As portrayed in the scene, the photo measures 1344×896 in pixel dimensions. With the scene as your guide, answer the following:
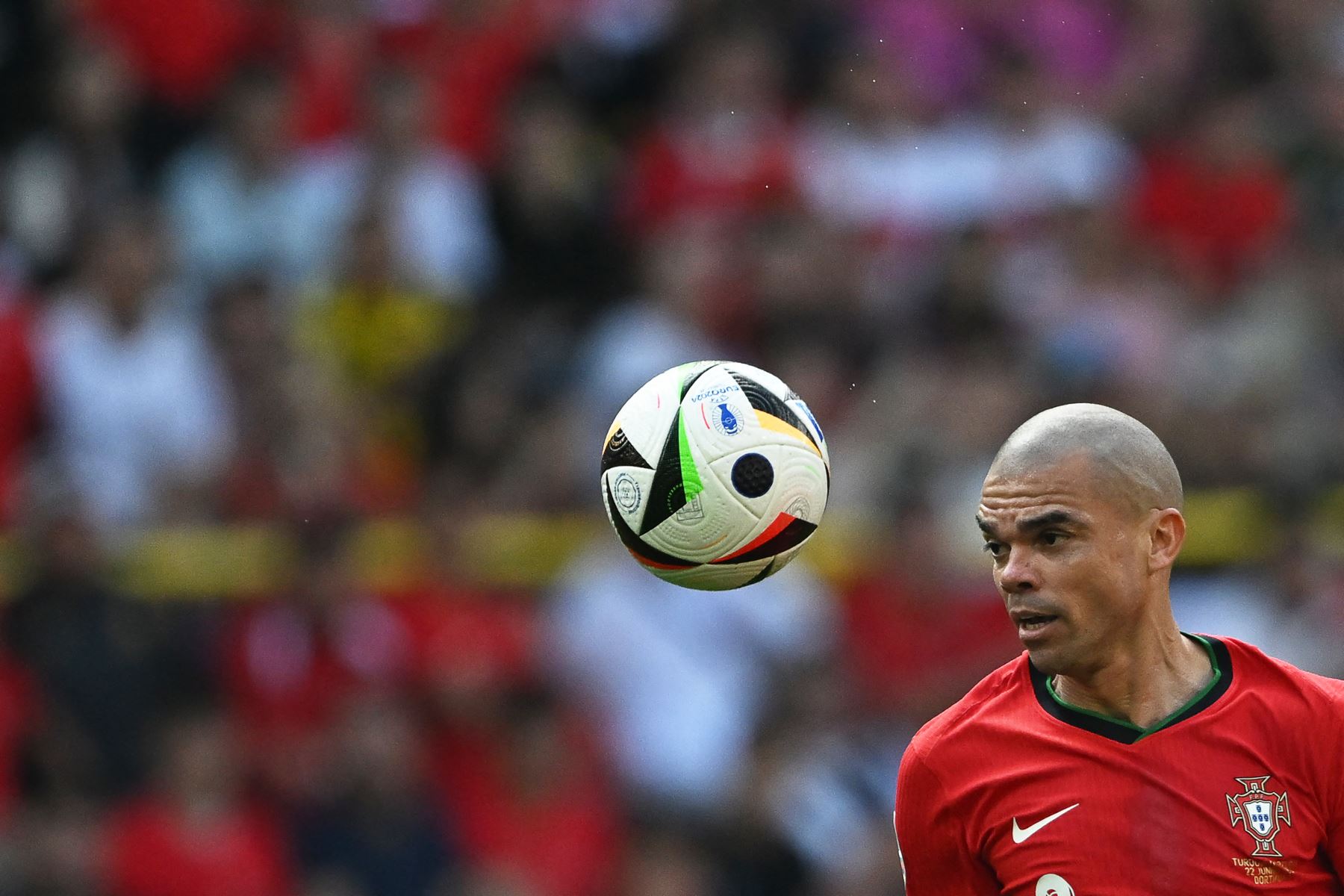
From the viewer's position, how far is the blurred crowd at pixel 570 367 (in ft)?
30.7

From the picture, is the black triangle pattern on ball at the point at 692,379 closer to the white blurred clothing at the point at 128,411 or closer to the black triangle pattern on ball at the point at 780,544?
the black triangle pattern on ball at the point at 780,544

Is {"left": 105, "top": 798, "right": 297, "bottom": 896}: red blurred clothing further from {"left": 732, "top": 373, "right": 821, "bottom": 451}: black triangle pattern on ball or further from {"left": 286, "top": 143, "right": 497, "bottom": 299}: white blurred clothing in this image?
{"left": 732, "top": 373, "right": 821, "bottom": 451}: black triangle pattern on ball

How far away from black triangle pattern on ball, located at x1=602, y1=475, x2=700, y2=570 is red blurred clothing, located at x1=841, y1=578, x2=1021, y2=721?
442 cm

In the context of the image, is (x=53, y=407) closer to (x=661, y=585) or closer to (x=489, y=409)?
(x=489, y=409)

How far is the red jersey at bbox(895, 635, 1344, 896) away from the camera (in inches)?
177

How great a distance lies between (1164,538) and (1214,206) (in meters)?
7.47

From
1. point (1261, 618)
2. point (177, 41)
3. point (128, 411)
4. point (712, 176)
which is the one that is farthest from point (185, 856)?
point (1261, 618)

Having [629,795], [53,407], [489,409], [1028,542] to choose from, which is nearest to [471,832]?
[629,795]

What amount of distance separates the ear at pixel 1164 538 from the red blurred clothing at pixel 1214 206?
283 inches

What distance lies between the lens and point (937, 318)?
1077 cm

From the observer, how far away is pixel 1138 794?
457 centimetres

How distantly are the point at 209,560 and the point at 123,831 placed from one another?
4.64ft

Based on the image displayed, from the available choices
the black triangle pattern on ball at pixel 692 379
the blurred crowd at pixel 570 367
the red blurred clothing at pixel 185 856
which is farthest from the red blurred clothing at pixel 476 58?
the black triangle pattern on ball at pixel 692 379

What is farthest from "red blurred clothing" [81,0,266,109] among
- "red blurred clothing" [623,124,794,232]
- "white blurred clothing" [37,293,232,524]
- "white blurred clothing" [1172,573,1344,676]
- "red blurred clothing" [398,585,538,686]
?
"white blurred clothing" [1172,573,1344,676]
